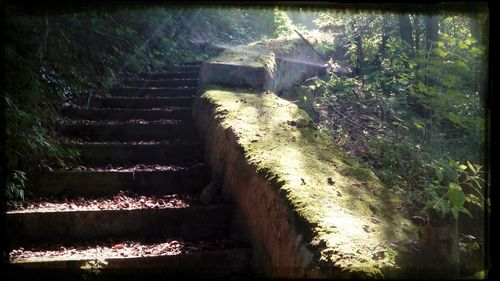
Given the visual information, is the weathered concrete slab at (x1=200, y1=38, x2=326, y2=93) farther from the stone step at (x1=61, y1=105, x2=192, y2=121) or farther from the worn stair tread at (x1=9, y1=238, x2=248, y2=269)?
the worn stair tread at (x1=9, y1=238, x2=248, y2=269)

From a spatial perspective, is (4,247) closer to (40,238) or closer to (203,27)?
(40,238)

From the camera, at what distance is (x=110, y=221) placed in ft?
11.8

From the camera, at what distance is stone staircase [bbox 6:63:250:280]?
3.07 m

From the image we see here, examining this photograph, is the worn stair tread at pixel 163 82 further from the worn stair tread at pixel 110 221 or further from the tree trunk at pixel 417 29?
the tree trunk at pixel 417 29

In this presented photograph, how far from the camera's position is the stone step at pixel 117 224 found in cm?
340

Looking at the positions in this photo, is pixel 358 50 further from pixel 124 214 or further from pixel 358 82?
pixel 124 214

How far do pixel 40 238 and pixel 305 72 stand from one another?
935cm

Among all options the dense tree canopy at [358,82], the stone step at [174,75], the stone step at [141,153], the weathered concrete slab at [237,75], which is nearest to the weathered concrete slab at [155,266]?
the dense tree canopy at [358,82]

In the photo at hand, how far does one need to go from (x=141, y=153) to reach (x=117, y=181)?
29.2 inches

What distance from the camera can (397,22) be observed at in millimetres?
10258

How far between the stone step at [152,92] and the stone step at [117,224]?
3709 millimetres

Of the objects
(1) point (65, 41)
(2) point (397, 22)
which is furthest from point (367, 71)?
(1) point (65, 41)

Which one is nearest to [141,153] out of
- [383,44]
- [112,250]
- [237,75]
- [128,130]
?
[128,130]

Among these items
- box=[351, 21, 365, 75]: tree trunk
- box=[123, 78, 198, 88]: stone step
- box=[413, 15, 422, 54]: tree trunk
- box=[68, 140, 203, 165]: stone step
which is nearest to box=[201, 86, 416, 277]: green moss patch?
box=[68, 140, 203, 165]: stone step
